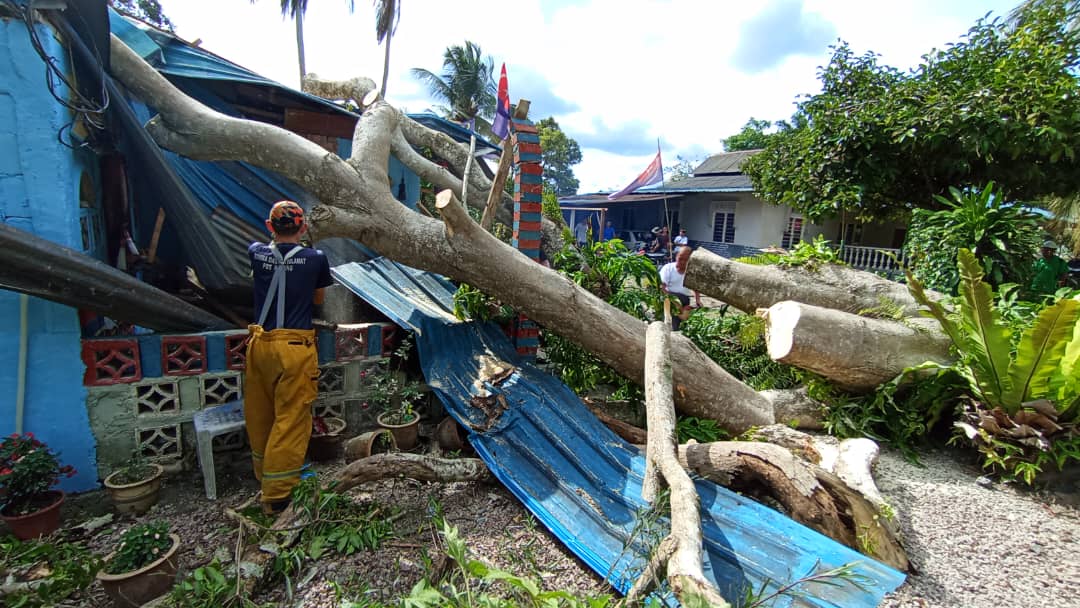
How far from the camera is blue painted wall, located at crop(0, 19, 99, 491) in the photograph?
9.00ft

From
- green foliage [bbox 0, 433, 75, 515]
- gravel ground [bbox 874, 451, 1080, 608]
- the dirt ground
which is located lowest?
the dirt ground

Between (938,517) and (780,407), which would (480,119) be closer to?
(780,407)

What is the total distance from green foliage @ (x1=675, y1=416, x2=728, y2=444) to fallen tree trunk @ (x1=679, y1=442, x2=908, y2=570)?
0.67m

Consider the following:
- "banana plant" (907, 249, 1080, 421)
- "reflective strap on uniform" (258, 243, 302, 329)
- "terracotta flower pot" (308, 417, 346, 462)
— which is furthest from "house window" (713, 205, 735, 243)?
"reflective strap on uniform" (258, 243, 302, 329)

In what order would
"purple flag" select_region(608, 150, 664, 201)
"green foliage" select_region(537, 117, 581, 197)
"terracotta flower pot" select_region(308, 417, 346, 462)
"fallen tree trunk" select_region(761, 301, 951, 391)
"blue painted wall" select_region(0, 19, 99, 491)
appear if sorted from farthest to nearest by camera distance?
1. "green foliage" select_region(537, 117, 581, 197)
2. "purple flag" select_region(608, 150, 664, 201)
3. "fallen tree trunk" select_region(761, 301, 951, 391)
4. "terracotta flower pot" select_region(308, 417, 346, 462)
5. "blue painted wall" select_region(0, 19, 99, 491)

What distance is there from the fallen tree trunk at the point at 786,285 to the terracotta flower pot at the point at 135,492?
4.23m

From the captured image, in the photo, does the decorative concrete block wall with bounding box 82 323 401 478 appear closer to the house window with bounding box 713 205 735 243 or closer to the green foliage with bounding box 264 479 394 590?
the green foliage with bounding box 264 479 394 590

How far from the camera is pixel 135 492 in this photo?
288cm

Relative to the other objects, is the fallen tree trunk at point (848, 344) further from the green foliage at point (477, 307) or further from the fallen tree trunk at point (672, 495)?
the green foliage at point (477, 307)

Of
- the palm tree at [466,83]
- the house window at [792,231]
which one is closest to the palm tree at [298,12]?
the palm tree at [466,83]

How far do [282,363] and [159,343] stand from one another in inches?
40.1

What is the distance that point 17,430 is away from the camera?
2896mm

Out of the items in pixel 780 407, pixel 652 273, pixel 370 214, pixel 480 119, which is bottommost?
pixel 780 407

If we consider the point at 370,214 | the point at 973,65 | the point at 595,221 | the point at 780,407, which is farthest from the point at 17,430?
the point at 595,221
